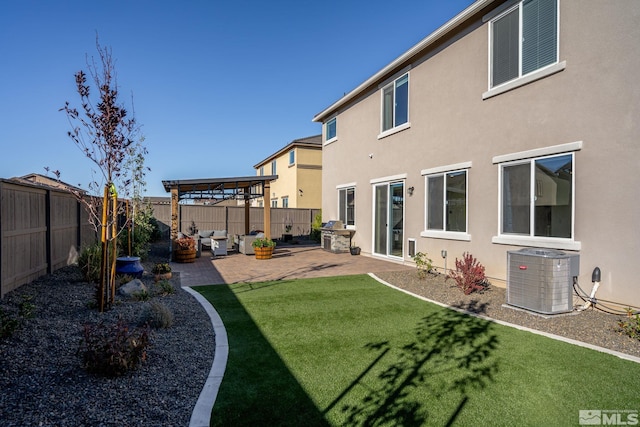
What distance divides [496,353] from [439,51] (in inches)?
349

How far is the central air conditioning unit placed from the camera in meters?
6.01

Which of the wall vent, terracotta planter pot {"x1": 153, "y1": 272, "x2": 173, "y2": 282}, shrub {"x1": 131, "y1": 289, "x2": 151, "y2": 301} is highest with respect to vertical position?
the wall vent

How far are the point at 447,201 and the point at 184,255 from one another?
9.07m

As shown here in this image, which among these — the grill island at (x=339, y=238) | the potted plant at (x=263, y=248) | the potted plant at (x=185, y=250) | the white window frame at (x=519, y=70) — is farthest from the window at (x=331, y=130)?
the white window frame at (x=519, y=70)

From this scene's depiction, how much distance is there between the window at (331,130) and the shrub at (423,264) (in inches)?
336

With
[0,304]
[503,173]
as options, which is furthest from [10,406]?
[503,173]

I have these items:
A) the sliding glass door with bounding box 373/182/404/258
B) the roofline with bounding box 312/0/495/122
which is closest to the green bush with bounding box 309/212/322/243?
the roofline with bounding box 312/0/495/122

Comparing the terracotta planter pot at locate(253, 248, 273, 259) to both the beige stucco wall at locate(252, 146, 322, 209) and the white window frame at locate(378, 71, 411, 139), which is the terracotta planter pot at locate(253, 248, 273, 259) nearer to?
the white window frame at locate(378, 71, 411, 139)

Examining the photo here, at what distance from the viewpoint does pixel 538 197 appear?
24.1ft

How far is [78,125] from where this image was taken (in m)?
5.39

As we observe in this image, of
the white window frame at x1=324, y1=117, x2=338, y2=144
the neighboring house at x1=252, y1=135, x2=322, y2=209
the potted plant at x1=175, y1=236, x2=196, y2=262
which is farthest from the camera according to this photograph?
the neighboring house at x1=252, y1=135, x2=322, y2=209

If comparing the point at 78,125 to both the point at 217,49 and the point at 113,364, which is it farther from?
the point at 217,49

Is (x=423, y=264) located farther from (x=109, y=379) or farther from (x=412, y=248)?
(x=109, y=379)

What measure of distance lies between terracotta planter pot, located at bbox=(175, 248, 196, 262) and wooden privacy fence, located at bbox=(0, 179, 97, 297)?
10.5 ft
